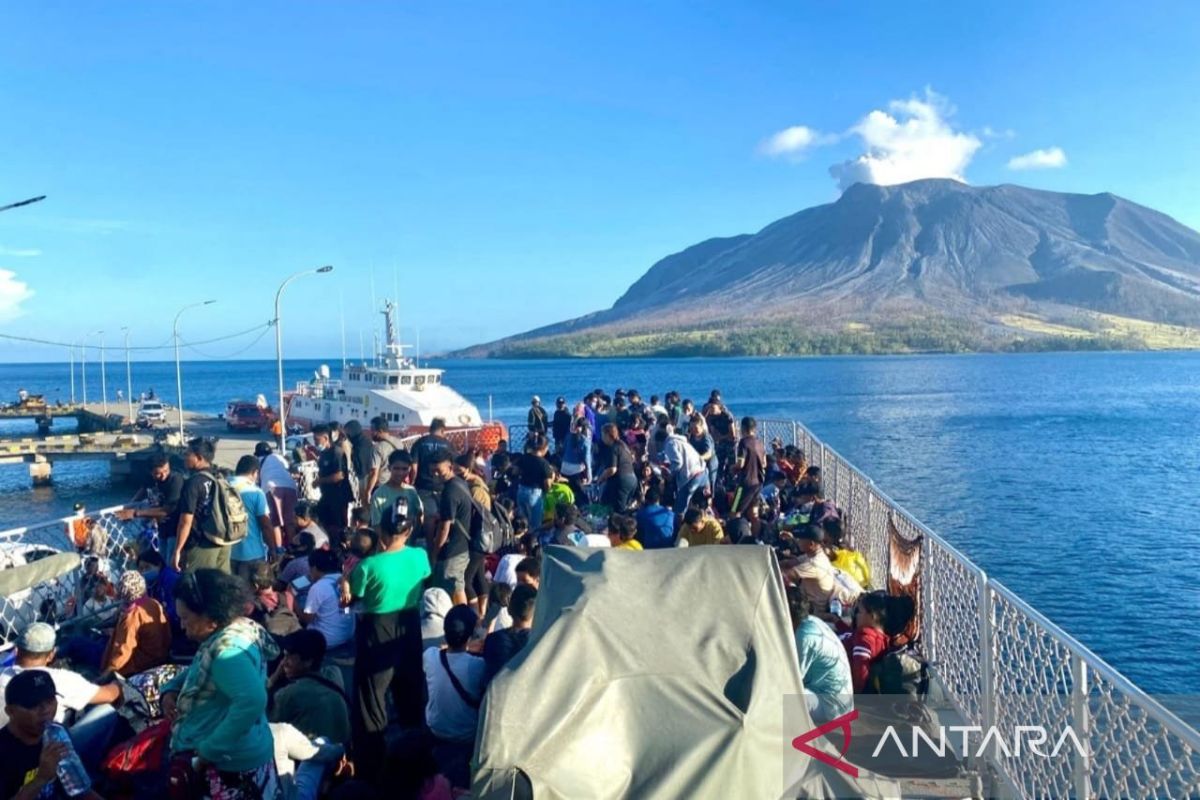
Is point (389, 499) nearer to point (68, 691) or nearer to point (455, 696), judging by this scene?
point (455, 696)

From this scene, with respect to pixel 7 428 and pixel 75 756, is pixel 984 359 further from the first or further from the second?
pixel 75 756

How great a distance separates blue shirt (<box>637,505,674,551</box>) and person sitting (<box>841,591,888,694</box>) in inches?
90.2

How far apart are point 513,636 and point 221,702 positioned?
150 centimetres

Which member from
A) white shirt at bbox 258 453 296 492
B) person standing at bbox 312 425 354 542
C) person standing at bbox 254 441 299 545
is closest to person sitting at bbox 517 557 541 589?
person standing at bbox 312 425 354 542

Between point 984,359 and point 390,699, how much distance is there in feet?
482

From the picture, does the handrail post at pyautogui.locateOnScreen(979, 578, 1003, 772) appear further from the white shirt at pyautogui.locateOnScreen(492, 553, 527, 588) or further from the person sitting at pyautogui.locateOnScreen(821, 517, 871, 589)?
the white shirt at pyautogui.locateOnScreen(492, 553, 527, 588)

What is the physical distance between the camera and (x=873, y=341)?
160 m

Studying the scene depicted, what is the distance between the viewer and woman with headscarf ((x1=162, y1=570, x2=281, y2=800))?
3412 mm

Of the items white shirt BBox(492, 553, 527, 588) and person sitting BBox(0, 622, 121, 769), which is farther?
white shirt BBox(492, 553, 527, 588)

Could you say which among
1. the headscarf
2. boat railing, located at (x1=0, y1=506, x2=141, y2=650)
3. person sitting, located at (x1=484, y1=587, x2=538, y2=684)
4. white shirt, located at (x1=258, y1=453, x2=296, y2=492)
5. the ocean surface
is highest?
white shirt, located at (x1=258, y1=453, x2=296, y2=492)

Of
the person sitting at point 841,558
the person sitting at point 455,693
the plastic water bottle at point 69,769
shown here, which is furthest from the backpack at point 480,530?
the plastic water bottle at point 69,769

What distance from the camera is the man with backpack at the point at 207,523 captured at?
612 centimetres

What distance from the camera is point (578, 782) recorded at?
233 centimetres

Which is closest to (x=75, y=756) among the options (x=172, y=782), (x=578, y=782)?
(x=172, y=782)
